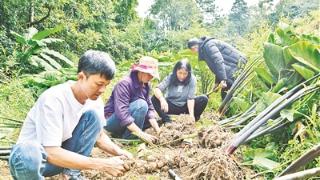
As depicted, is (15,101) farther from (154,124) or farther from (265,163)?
(265,163)

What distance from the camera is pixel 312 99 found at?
3.00 meters

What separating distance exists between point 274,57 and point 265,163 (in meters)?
1.17

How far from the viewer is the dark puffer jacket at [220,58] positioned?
16.0ft

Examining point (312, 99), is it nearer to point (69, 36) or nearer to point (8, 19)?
point (8, 19)

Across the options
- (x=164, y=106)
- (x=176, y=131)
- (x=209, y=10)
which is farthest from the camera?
(x=209, y=10)

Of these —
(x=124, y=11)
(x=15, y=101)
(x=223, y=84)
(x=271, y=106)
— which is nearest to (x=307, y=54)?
(x=271, y=106)

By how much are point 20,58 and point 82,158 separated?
20.1 ft

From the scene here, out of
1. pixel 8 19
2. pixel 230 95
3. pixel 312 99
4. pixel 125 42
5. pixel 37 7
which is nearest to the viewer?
pixel 312 99

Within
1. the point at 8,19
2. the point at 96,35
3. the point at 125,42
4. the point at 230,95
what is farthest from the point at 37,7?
the point at 230,95

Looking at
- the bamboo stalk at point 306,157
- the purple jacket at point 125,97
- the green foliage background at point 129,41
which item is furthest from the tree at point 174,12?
the bamboo stalk at point 306,157

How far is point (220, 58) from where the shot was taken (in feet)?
16.0

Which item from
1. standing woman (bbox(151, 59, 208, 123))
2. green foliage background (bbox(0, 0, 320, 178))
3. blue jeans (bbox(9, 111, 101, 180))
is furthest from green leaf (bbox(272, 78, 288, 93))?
blue jeans (bbox(9, 111, 101, 180))

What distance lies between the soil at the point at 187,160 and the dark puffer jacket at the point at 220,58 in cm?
150

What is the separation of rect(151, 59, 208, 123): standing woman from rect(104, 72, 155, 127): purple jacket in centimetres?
53
